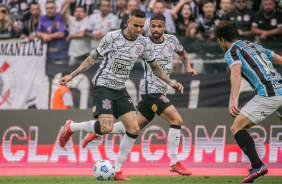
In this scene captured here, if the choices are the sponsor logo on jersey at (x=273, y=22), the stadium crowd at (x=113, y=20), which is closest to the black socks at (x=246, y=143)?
the stadium crowd at (x=113, y=20)

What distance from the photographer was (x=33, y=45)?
11.9m

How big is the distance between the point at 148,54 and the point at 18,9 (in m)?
5.80

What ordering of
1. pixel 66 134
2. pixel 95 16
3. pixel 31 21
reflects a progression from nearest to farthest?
pixel 66 134, pixel 95 16, pixel 31 21

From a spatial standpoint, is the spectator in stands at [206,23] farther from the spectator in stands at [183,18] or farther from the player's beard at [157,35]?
the player's beard at [157,35]

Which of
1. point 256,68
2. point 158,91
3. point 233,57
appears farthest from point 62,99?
point 256,68

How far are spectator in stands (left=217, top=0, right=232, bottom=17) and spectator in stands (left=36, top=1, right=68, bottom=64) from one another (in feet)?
12.0

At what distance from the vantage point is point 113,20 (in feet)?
39.2

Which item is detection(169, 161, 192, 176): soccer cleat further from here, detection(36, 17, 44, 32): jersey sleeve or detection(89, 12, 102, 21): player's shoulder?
detection(36, 17, 44, 32): jersey sleeve

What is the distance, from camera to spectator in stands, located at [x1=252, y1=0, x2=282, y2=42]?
37.4 ft

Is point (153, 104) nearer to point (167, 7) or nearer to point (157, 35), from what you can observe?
point (157, 35)

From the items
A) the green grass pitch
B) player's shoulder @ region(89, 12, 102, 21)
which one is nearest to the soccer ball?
the green grass pitch

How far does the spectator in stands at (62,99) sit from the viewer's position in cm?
1140

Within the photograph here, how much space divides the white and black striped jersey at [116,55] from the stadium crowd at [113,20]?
4350 mm

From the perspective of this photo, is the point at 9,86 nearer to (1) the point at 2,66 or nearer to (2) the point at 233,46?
(1) the point at 2,66
